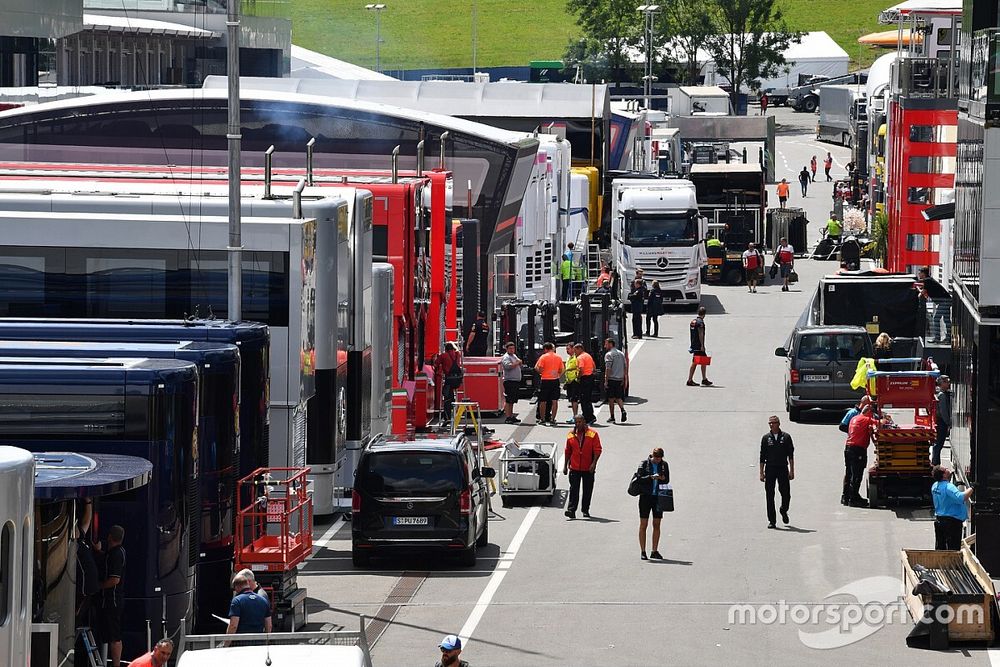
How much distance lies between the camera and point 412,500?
20.9m

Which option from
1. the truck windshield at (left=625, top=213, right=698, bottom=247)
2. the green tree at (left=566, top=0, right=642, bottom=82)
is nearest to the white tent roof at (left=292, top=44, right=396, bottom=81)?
the truck windshield at (left=625, top=213, right=698, bottom=247)

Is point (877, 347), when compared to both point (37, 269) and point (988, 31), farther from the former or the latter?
point (37, 269)

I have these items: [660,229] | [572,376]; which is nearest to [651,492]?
[572,376]

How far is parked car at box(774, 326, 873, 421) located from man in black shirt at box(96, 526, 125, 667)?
19.6m

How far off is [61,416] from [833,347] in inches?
792

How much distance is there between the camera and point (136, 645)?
15297mm

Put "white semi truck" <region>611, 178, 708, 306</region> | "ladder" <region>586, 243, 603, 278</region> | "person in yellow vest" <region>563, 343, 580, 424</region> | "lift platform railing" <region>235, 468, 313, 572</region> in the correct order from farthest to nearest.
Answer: "ladder" <region>586, 243, 603, 278</region> < "white semi truck" <region>611, 178, 708, 306</region> < "person in yellow vest" <region>563, 343, 580, 424</region> < "lift platform railing" <region>235, 468, 313, 572</region>

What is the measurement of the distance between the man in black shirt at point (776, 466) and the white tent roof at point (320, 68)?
5986 cm

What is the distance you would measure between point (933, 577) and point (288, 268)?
8.15m

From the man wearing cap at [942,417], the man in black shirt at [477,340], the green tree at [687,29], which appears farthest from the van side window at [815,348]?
the green tree at [687,29]

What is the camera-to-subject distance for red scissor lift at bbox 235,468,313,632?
57.3 ft

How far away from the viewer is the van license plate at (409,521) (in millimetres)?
20938

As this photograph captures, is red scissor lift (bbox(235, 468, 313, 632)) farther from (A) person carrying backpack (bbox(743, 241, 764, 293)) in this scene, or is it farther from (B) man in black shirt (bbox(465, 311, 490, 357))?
(A) person carrying backpack (bbox(743, 241, 764, 293))

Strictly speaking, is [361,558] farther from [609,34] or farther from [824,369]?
[609,34]
